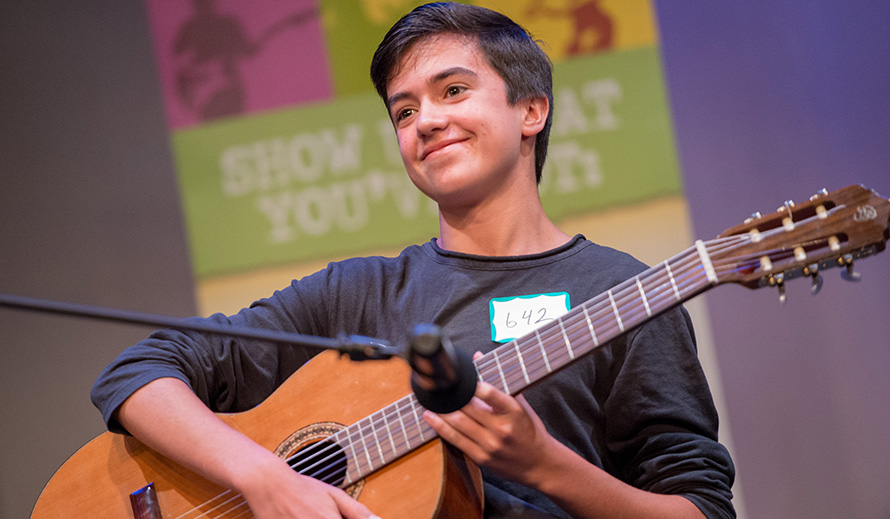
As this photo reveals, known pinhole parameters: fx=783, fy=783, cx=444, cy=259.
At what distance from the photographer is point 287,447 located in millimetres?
1485

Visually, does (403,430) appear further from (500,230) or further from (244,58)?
(244,58)

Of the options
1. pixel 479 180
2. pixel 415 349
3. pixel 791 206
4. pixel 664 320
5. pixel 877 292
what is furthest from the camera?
pixel 877 292

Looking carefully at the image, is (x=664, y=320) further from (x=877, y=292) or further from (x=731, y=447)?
(x=877, y=292)

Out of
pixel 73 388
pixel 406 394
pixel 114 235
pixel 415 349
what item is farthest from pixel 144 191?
pixel 415 349

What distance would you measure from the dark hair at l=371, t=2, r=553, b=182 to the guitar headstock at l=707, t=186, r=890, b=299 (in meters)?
0.71

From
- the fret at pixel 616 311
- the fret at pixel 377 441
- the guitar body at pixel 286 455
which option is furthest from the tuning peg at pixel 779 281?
the fret at pixel 377 441

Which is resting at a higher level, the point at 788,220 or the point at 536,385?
the point at 788,220

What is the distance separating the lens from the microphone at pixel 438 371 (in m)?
0.93

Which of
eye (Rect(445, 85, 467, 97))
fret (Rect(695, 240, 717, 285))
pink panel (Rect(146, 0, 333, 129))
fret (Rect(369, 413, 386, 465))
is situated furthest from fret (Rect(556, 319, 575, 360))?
pink panel (Rect(146, 0, 333, 129))

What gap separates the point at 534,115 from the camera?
74.9 inches

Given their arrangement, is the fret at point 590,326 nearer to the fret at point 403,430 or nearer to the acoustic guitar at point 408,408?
the acoustic guitar at point 408,408

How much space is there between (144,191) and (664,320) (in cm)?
204

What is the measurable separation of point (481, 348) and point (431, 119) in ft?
1.65

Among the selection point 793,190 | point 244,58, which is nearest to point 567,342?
point 793,190
